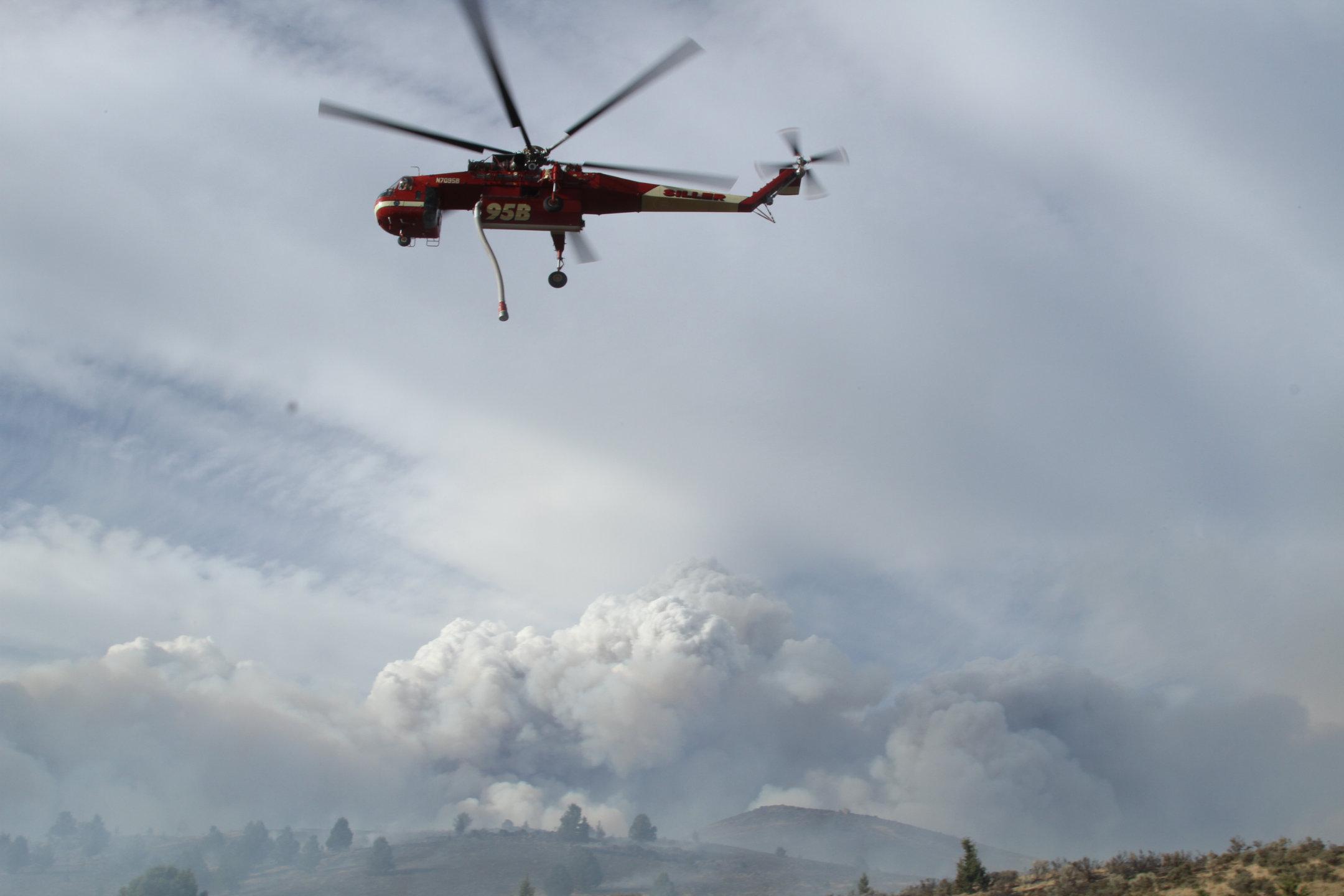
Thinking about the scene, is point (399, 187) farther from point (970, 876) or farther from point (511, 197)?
point (970, 876)

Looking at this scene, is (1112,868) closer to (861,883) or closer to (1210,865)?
(1210,865)

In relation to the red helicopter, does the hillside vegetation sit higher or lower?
lower

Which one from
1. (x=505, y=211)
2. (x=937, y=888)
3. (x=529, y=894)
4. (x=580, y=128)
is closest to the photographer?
(x=580, y=128)

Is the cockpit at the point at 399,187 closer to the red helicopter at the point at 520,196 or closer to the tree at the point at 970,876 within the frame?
the red helicopter at the point at 520,196

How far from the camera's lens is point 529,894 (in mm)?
187750

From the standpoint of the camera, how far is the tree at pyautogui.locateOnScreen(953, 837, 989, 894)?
68.4m

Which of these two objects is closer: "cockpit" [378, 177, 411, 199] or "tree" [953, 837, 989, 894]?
"cockpit" [378, 177, 411, 199]

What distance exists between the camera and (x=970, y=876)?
69.7m

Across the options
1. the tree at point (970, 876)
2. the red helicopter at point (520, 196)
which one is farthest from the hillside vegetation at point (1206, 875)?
the red helicopter at point (520, 196)

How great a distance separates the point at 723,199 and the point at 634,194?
231 inches

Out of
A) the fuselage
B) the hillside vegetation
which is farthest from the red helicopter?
the hillside vegetation

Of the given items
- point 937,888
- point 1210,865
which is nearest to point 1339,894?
point 1210,865

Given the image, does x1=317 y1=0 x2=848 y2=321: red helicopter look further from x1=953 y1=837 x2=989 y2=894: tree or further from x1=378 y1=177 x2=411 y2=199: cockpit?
x1=953 y1=837 x2=989 y2=894: tree

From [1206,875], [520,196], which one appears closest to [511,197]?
[520,196]
